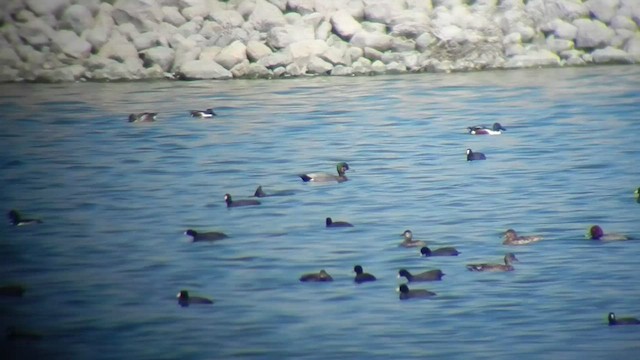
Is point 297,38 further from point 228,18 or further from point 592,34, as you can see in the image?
point 592,34

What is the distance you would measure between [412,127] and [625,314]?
14.4 metres

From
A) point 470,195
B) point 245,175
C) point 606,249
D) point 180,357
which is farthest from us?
point 245,175

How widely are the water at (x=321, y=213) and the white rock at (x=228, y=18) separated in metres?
1.56

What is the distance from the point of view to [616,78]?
34219 millimetres

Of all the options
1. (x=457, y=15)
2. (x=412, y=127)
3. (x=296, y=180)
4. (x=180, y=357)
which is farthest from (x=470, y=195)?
(x=457, y=15)

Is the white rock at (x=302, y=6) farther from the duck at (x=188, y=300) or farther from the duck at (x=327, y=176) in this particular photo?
the duck at (x=188, y=300)

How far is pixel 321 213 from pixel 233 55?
39.9 ft

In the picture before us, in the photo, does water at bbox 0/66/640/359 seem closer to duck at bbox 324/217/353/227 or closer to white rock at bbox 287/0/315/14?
duck at bbox 324/217/353/227

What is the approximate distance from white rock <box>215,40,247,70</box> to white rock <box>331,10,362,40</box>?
2.07 metres

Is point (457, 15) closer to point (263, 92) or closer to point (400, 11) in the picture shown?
point (400, 11)

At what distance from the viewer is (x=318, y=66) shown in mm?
34719

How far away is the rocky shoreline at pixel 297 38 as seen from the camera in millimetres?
34594

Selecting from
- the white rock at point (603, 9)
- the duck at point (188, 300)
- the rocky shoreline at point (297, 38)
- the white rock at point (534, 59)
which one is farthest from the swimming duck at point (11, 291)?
the white rock at point (603, 9)

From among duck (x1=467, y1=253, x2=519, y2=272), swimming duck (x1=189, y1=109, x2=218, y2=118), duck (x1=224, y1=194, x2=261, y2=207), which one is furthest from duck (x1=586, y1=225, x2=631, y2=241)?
swimming duck (x1=189, y1=109, x2=218, y2=118)
